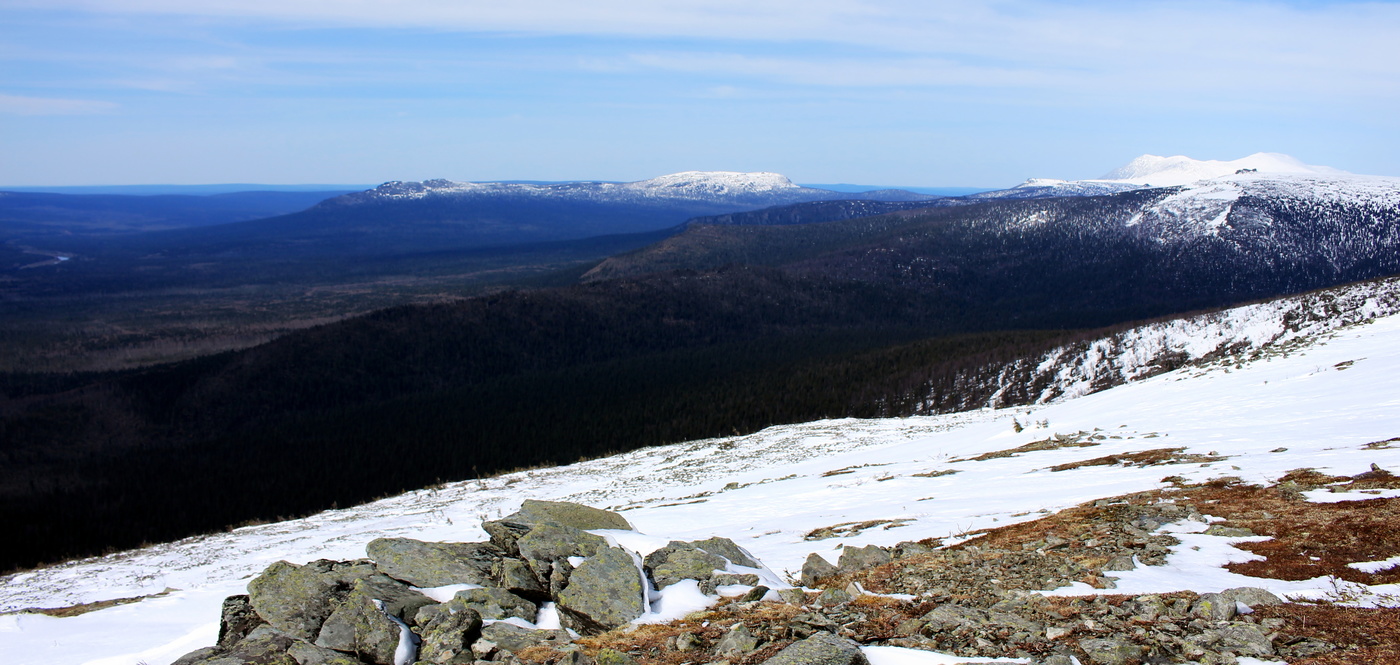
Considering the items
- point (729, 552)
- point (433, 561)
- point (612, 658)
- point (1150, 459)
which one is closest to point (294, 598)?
point (433, 561)

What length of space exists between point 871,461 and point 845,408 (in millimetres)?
44482

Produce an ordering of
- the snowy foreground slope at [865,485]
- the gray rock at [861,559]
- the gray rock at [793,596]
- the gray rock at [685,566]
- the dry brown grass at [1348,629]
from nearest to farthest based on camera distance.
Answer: the dry brown grass at [1348,629]
the gray rock at [793,596]
the gray rock at [685,566]
the gray rock at [861,559]
the snowy foreground slope at [865,485]

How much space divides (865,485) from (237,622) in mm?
17470

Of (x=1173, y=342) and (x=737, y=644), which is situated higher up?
(x=737, y=644)

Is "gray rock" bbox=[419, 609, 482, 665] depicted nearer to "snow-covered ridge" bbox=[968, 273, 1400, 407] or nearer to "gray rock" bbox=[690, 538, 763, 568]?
"gray rock" bbox=[690, 538, 763, 568]

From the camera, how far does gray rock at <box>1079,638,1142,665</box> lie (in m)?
7.27

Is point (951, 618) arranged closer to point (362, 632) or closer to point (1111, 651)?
point (1111, 651)

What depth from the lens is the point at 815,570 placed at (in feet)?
39.4

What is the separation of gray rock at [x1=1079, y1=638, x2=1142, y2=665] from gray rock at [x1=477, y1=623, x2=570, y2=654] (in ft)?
18.5

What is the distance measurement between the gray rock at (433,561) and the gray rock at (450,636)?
1.26 metres

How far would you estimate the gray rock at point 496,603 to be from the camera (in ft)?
31.9

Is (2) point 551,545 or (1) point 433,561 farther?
(2) point 551,545

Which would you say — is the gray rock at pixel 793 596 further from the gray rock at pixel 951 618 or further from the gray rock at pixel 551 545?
the gray rock at pixel 551 545

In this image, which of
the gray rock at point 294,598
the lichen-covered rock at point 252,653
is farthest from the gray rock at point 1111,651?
the gray rock at point 294,598
